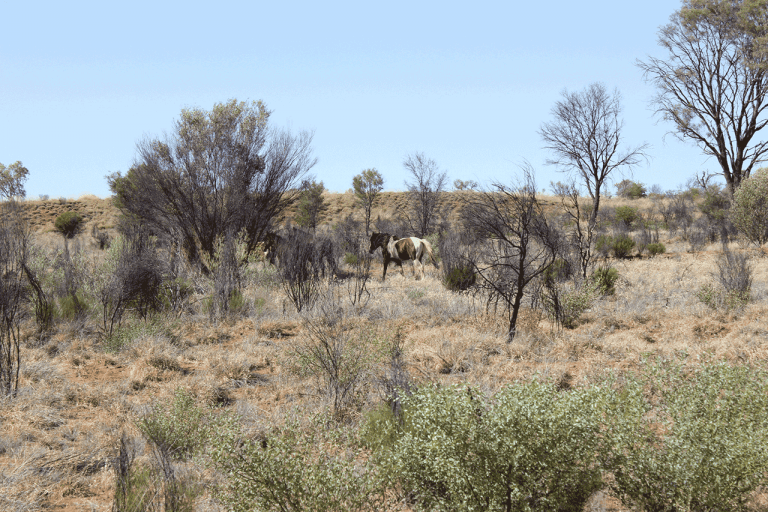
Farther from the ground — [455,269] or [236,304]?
[455,269]

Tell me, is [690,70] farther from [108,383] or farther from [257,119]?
[108,383]

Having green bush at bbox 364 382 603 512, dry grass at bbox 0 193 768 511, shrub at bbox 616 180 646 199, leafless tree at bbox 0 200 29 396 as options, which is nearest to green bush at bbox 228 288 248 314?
dry grass at bbox 0 193 768 511

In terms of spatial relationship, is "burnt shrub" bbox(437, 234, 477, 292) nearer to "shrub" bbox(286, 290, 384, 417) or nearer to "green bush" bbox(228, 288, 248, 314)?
"green bush" bbox(228, 288, 248, 314)

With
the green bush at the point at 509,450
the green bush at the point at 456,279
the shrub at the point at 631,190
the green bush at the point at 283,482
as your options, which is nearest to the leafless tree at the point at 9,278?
the green bush at the point at 283,482

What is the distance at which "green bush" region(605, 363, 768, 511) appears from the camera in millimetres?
2619

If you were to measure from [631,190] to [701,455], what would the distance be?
5631 cm

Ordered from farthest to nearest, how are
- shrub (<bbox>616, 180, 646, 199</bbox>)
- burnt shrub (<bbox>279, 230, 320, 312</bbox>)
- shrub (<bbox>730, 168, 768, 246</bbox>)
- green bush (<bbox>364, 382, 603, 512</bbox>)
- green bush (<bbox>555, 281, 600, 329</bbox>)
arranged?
1. shrub (<bbox>616, 180, 646, 199</bbox>)
2. shrub (<bbox>730, 168, 768, 246</bbox>)
3. burnt shrub (<bbox>279, 230, 320, 312</bbox>)
4. green bush (<bbox>555, 281, 600, 329</bbox>)
5. green bush (<bbox>364, 382, 603, 512</bbox>)

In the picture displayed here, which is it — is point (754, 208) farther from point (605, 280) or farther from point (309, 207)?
point (309, 207)

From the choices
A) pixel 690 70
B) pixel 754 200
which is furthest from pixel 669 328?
pixel 690 70

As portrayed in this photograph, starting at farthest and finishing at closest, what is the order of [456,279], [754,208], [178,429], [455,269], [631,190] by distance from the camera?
[631,190] < [754,208] < [455,269] < [456,279] < [178,429]

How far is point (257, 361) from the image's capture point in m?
6.83

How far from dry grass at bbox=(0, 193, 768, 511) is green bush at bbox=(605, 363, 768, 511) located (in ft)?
1.56

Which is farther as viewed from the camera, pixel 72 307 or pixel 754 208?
pixel 754 208

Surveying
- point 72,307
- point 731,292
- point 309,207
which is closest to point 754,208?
point 731,292
